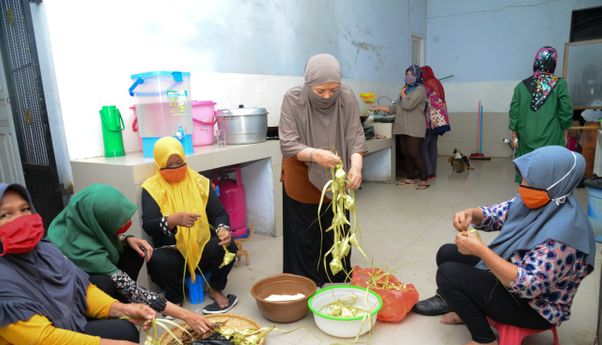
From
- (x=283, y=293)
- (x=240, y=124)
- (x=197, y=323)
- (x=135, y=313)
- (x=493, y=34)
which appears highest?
(x=493, y=34)

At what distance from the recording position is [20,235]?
1398mm

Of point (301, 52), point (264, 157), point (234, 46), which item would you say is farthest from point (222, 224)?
point (301, 52)

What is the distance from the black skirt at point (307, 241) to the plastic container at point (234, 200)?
1066 mm

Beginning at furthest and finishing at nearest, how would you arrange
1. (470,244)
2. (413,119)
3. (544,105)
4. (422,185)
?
(422,185) < (413,119) < (544,105) < (470,244)

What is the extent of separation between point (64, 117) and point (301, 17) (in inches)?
116

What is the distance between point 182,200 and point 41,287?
1.06m

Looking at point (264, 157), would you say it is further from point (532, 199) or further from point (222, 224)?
point (532, 199)

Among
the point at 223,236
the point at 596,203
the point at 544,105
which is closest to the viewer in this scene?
the point at 223,236

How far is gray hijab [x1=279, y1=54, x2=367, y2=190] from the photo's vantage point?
2.36m

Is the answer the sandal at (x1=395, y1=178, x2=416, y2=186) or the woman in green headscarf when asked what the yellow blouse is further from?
the sandal at (x1=395, y1=178, x2=416, y2=186)

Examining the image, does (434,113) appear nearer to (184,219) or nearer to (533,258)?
(533,258)

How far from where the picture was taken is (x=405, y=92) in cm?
536

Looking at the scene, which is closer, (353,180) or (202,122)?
(353,180)

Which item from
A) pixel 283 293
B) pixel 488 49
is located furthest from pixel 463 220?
pixel 488 49
